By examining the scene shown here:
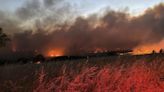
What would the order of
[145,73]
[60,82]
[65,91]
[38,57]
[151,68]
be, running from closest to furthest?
[65,91]
[60,82]
[145,73]
[151,68]
[38,57]

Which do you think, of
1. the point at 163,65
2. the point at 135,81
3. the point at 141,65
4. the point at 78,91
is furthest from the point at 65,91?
the point at 163,65

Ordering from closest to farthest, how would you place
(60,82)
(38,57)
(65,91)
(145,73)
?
(65,91) → (60,82) → (145,73) → (38,57)

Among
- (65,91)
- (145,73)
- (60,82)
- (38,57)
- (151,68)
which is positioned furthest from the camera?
(38,57)

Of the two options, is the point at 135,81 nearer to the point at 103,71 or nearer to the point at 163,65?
the point at 103,71

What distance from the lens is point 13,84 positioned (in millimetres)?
23094

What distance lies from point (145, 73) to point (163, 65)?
282 cm

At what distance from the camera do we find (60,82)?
64.1ft

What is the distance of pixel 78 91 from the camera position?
61.1 ft

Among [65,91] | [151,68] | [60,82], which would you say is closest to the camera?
[65,91]

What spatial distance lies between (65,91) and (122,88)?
2.69 metres

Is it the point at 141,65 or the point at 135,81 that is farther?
the point at 141,65

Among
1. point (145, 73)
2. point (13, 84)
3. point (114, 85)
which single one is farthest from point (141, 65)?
point (13, 84)

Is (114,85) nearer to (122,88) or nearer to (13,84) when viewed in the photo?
(122,88)

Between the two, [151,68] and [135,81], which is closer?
[135,81]
